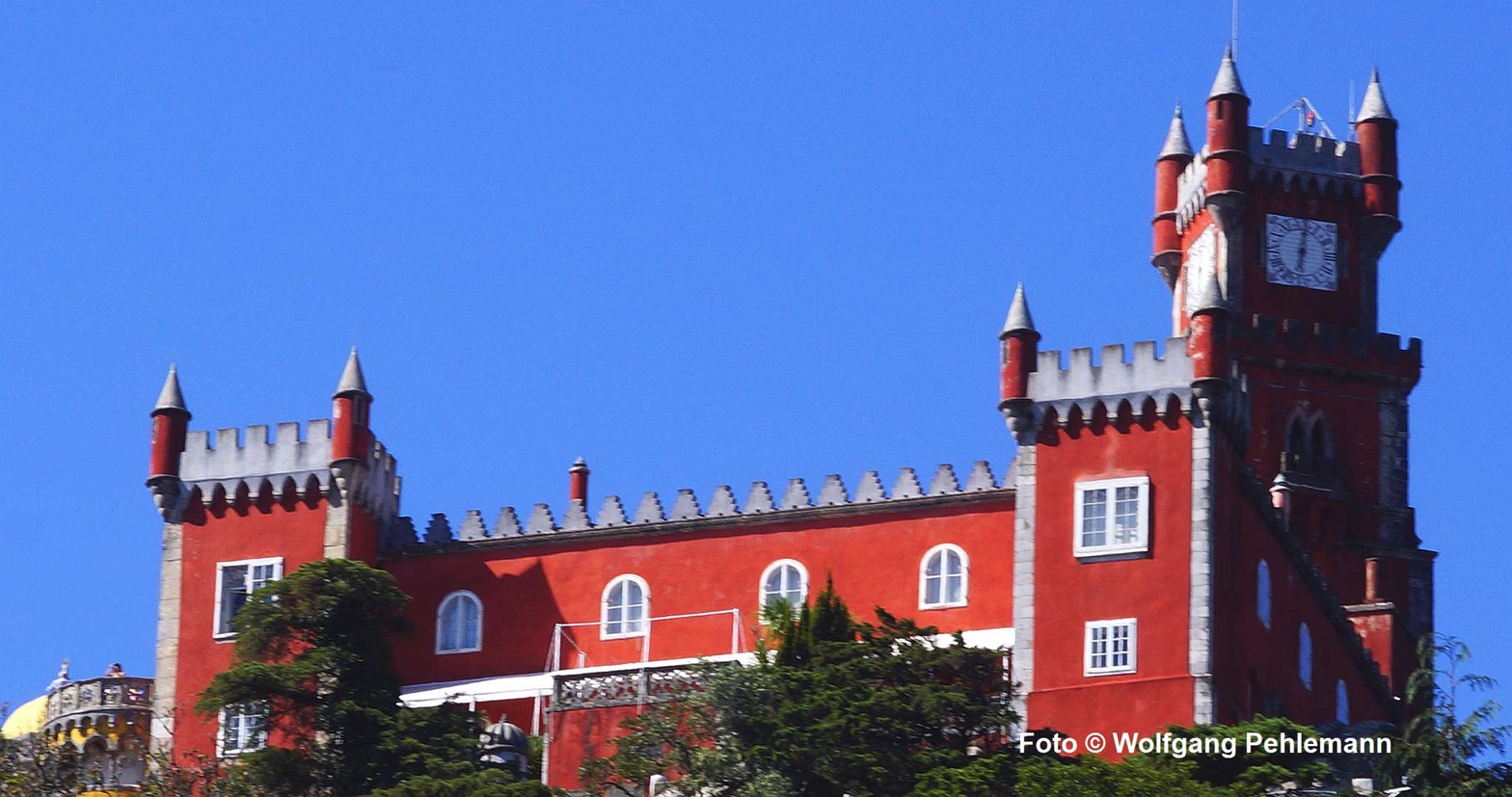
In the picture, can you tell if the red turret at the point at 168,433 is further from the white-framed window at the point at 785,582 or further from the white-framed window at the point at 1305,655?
the white-framed window at the point at 1305,655

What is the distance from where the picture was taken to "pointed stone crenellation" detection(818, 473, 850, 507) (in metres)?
67.1

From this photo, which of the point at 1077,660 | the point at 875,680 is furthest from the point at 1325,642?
the point at 875,680

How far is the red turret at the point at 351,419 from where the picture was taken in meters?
69.3

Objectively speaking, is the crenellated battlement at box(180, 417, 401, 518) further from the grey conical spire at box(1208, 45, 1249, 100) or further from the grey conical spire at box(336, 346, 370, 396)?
the grey conical spire at box(1208, 45, 1249, 100)

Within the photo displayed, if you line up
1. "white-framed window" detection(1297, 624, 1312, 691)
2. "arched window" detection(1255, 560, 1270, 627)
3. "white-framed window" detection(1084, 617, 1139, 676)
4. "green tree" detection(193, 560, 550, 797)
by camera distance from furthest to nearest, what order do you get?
"white-framed window" detection(1297, 624, 1312, 691)
"arched window" detection(1255, 560, 1270, 627)
"white-framed window" detection(1084, 617, 1139, 676)
"green tree" detection(193, 560, 550, 797)

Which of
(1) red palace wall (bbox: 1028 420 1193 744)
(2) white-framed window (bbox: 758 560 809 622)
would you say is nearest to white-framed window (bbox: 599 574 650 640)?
(2) white-framed window (bbox: 758 560 809 622)

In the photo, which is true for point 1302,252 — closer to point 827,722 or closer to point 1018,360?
point 1018,360

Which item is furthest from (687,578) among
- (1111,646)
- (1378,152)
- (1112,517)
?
(1378,152)

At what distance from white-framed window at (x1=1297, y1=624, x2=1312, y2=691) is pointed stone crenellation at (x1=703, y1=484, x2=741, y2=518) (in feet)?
39.5

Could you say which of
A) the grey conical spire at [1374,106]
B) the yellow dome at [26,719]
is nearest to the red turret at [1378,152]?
the grey conical spire at [1374,106]

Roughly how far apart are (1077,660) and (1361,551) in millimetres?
21043

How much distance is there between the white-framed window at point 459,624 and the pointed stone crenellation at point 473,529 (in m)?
1.27

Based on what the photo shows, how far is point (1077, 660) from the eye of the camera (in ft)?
205

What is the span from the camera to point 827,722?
5678 centimetres
